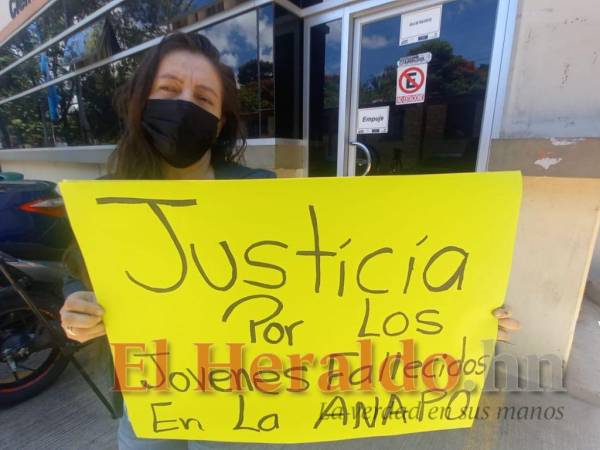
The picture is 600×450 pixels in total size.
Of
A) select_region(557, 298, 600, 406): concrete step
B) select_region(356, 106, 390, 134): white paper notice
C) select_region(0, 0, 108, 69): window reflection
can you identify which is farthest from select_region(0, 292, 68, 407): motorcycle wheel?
select_region(0, 0, 108, 69): window reflection

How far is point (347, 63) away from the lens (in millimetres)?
2502

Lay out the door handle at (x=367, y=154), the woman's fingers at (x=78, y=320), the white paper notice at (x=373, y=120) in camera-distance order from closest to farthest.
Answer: the woman's fingers at (x=78, y=320) → the white paper notice at (x=373, y=120) → the door handle at (x=367, y=154)

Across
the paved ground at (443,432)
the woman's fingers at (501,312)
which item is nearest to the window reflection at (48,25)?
the paved ground at (443,432)

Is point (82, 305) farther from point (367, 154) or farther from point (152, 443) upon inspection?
point (367, 154)

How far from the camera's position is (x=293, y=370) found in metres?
0.81

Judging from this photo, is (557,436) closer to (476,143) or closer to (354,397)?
(354,397)

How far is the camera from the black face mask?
974 mm

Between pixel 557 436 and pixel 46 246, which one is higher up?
pixel 46 246

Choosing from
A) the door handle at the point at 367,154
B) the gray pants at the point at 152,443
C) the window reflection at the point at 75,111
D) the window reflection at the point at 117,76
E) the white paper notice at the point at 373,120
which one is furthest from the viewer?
the window reflection at the point at 75,111

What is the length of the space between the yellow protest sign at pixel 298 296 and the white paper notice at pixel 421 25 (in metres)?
1.90

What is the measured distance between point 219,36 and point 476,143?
7.78 ft

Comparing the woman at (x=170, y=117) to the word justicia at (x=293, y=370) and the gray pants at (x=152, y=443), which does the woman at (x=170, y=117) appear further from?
the word justicia at (x=293, y=370)

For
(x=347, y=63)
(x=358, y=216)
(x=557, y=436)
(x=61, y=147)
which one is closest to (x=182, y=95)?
(x=358, y=216)

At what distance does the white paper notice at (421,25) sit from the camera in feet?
6.91
